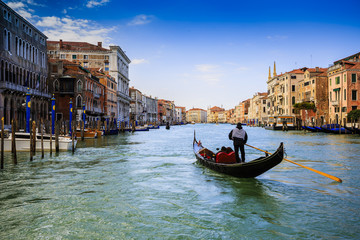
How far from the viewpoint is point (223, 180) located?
800 centimetres

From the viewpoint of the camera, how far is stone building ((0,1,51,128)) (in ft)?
67.8

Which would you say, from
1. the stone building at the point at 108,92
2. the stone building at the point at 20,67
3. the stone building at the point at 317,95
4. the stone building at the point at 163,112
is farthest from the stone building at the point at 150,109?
the stone building at the point at 20,67

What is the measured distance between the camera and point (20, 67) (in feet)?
75.7

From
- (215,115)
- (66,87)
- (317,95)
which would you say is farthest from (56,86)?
(215,115)

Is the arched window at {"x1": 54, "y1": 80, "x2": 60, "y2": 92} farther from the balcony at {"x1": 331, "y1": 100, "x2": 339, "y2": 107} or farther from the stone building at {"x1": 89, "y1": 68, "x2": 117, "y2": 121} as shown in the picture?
the balcony at {"x1": 331, "y1": 100, "x2": 339, "y2": 107}

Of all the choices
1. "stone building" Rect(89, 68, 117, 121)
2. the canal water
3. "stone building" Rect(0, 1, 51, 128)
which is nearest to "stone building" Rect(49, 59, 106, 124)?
"stone building" Rect(0, 1, 51, 128)

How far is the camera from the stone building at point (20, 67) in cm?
2067

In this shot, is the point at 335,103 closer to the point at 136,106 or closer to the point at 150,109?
the point at 136,106

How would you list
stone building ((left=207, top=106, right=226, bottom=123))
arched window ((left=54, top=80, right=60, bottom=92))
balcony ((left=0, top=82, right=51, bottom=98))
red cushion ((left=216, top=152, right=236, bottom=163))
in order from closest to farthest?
red cushion ((left=216, top=152, right=236, bottom=163))
balcony ((left=0, top=82, right=51, bottom=98))
arched window ((left=54, top=80, right=60, bottom=92))
stone building ((left=207, top=106, right=226, bottom=123))

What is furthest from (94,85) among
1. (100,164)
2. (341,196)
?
(341,196)

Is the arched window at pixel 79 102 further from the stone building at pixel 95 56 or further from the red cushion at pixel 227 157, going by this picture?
the red cushion at pixel 227 157

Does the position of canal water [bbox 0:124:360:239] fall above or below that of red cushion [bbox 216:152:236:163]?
below

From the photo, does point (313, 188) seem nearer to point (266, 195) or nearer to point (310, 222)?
point (266, 195)

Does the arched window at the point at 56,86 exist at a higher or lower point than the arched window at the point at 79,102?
higher
